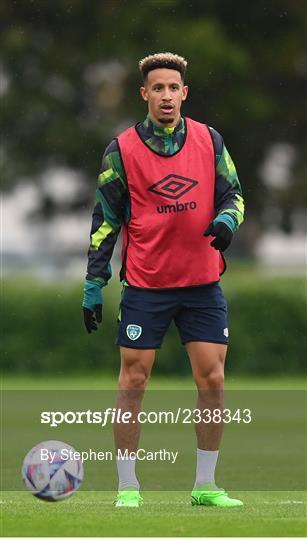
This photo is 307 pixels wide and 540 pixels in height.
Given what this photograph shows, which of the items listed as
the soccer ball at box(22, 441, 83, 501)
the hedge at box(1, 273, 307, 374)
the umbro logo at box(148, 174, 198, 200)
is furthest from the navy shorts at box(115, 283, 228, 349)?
the hedge at box(1, 273, 307, 374)

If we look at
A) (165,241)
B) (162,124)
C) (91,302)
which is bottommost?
(91,302)

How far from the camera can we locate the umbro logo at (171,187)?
8.04 meters

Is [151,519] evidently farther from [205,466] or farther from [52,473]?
[205,466]

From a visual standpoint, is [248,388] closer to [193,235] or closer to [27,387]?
[27,387]

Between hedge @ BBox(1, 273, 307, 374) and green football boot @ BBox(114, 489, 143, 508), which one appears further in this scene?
hedge @ BBox(1, 273, 307, 374)

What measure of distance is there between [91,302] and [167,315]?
401 millimetres

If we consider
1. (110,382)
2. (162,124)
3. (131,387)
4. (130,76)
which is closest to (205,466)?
(131,387)

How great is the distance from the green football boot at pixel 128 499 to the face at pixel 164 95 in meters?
1.82

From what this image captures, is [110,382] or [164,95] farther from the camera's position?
[110,382]

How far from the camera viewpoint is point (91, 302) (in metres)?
8.27

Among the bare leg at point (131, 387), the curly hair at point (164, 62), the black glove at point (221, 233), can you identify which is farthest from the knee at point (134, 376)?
the curly hair at point (164, 62)

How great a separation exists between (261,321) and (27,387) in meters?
3.98

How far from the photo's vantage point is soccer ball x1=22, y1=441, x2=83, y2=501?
7844 millimetres

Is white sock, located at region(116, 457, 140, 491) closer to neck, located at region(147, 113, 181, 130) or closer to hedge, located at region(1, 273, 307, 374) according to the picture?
neck, located at region(147, 113, 181, 130)
